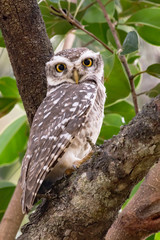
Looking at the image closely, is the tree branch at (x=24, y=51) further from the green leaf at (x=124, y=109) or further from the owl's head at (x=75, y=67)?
the green leaf at (x=124, y=109)

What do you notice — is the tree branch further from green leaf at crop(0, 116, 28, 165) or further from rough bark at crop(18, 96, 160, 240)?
rough bark at crop(18, 96, 160, 240)

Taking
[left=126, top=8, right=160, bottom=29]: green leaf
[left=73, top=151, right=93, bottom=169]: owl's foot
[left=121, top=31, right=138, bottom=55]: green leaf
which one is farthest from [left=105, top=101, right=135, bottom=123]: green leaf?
[left=73, top=151, right=93, bottom=169]: owl's foot

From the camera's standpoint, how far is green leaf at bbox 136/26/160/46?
348 centimetres

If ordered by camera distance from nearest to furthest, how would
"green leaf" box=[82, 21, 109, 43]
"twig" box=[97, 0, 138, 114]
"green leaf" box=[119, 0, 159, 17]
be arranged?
"twig" box=[97, 0, 138, 114] < "green leaf" box=[82, 21, 109, 43] < "green leaf" box=[119, 0, 159, 17]

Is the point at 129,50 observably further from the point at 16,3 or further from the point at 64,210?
the point at 64,210

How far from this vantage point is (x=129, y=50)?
303 centimetres

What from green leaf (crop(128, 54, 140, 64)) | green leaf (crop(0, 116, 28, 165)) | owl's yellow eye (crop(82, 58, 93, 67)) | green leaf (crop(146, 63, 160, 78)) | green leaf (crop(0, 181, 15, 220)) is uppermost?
owl's yellow eye (crop(82, 58, 93, 67))

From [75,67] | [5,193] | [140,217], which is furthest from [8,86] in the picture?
[140,217]

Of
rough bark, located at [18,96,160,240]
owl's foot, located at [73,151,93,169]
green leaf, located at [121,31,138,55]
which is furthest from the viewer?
green leaf, located at [121,31,138,55]

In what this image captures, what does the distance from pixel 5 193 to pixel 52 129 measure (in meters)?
0.89

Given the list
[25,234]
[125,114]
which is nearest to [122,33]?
[125,114]

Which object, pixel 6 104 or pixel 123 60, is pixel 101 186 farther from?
pixel 6 104

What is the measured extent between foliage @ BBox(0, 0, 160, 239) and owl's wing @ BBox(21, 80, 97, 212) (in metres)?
0.24

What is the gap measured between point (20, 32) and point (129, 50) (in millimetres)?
727
